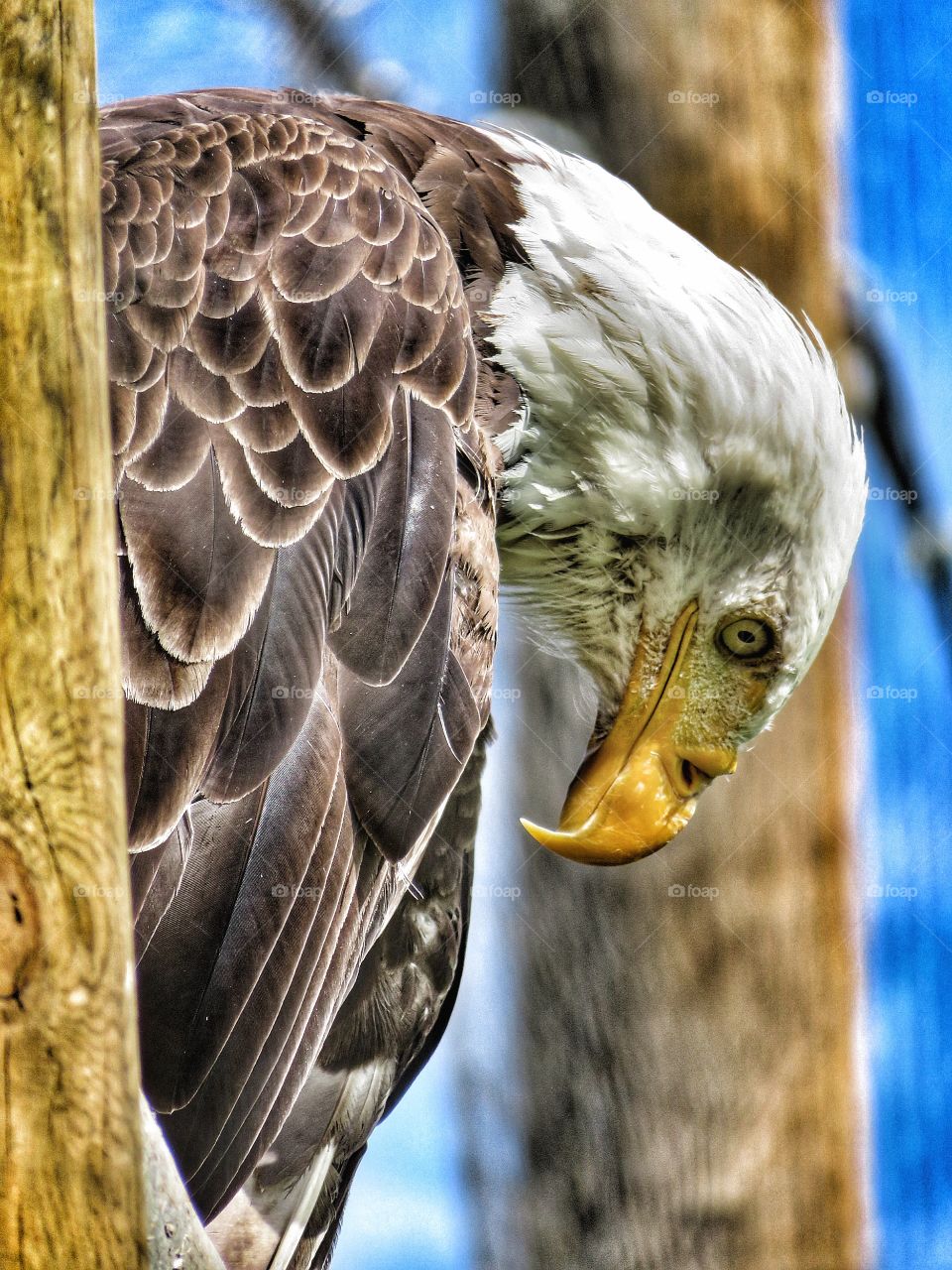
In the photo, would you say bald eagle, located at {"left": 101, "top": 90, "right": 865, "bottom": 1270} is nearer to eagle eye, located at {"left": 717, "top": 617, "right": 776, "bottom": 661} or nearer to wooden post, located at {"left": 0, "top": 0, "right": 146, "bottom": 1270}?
eagle eye, located at {"left": 717, "top": 617, "right": 776, "bottom": 661}

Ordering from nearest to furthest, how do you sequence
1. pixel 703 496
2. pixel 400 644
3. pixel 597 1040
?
pixel 400 644 < pixel 703 496 < pixel 597 1040

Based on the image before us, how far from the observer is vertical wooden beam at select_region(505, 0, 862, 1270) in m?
A: 1.98

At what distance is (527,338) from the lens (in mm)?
1784

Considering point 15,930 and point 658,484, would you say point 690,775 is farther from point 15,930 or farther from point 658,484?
point 15,930

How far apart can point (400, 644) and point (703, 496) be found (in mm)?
570

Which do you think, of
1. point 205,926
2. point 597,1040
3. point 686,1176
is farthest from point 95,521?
point 686,1176

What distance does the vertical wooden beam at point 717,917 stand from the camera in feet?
6.48

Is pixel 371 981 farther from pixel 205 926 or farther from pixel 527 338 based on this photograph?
pixel 527 338

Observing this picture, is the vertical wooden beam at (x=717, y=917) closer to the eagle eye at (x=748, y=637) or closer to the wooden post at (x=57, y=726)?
the eagle eye at (x=748, y=637)

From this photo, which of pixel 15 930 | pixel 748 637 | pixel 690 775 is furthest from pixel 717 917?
pixel 15 930

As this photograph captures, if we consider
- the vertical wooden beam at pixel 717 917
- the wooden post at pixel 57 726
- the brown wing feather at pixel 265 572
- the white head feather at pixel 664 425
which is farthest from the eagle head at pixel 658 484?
the wooden post at pixel 57 726

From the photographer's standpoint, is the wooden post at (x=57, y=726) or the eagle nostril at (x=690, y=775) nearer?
the wooden post at (x=57, y=726)

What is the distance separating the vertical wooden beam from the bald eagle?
129 mm

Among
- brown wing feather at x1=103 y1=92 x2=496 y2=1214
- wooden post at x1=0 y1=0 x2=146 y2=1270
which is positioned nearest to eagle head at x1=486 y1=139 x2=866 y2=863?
brown wing feather at x1=103 y1=92 x2=496 y2=1214
